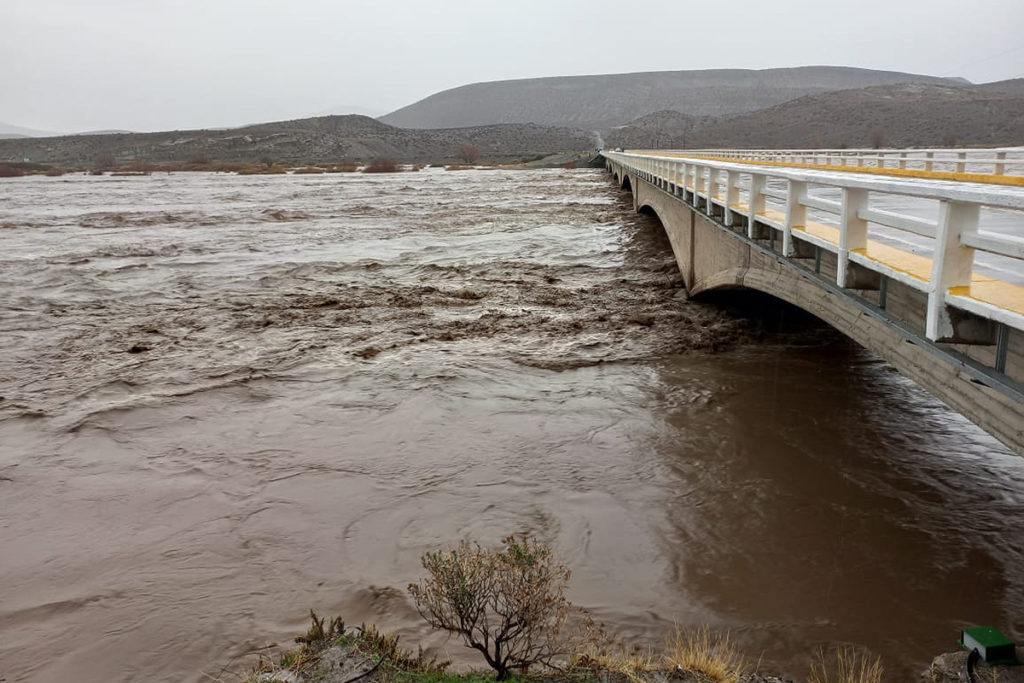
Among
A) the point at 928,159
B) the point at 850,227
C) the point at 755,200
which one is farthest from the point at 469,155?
→ the point at 850,227

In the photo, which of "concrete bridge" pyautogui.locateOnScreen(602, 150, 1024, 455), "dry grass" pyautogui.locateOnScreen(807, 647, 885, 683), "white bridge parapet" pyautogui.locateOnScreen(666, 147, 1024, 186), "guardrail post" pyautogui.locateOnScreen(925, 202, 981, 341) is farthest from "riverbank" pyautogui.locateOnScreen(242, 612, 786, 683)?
"white bridge parapet" pyautogui.locateOnScreen(666, 147, 1024, 186)

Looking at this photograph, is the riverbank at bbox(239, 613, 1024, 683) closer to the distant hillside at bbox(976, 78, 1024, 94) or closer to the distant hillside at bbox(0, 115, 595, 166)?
the distant hillside at bbox(0, 115, 595, 166)

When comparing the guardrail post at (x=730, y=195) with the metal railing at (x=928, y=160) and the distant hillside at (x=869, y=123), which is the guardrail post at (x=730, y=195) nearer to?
the metal railing at (x=928, y=160)

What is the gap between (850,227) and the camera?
18.6ft

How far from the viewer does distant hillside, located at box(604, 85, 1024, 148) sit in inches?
3654

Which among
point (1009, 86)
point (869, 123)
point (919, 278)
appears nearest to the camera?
point (919, 278)

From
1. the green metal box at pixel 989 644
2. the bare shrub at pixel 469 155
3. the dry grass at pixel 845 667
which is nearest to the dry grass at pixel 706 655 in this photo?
the dry grass at pixel 845 667

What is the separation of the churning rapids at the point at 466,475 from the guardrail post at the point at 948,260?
205cm

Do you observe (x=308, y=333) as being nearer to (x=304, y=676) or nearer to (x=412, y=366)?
(x=412, y=366)

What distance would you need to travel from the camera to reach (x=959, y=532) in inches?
232

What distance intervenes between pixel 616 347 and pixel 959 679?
8032 mm

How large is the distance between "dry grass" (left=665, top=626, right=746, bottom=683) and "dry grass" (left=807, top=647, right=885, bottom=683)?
0.45 meters

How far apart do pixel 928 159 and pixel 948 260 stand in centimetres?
1414

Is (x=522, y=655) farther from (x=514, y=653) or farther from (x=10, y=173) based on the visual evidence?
(x=10, y=173)
